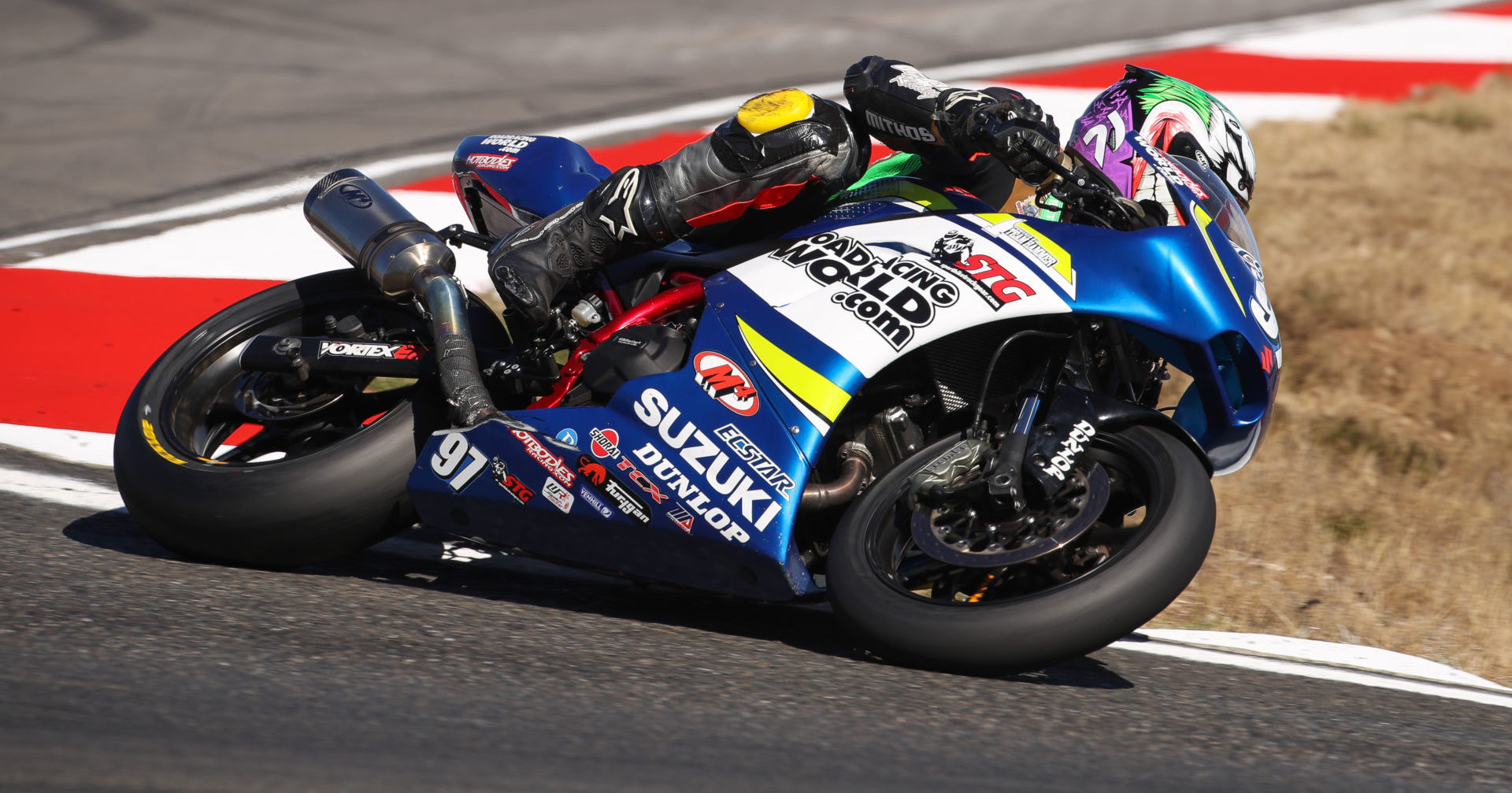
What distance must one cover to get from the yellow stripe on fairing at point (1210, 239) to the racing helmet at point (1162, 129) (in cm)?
18

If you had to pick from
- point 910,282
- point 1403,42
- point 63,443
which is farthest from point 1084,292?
point 1403,42

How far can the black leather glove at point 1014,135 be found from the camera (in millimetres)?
3115

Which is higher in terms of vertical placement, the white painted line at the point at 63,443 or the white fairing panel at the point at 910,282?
the white fairing panel at the point at 910,282

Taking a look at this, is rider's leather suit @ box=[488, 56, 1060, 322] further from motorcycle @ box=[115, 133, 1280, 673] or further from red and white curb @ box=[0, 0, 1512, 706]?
red and white curb @ box=[0, 0, 1512, 706]

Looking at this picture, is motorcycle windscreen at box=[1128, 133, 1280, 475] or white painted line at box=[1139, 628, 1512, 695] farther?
white painted line at box=[1139, 628, 1512, 695]

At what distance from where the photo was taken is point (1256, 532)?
4188 mm

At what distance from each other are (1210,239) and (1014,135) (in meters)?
0.45

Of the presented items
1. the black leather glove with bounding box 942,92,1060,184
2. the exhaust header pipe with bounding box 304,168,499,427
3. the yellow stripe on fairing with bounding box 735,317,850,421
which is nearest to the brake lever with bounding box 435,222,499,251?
the exhaust header pipe with bounding box 304,168,499,427

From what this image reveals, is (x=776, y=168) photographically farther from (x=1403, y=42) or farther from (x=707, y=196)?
(x=1403, y=42)

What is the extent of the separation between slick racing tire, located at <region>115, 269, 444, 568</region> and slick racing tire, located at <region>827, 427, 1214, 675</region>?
1.06m

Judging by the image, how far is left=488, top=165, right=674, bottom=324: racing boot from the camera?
343cm

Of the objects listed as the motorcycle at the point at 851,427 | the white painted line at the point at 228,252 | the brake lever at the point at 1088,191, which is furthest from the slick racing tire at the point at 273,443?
the white painted line at the point at 228,252

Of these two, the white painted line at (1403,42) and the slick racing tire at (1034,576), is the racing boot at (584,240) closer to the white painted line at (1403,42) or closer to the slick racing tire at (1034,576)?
the slick racing tire at (1034,576)

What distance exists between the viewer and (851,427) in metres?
3.25
